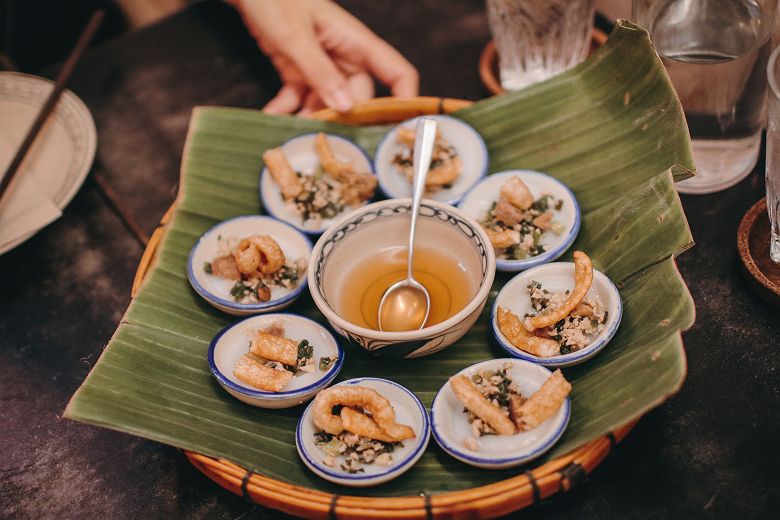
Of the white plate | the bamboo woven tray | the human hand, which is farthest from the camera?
the human hand

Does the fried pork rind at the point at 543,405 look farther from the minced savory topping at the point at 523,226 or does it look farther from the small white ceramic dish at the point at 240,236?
the small white ceramic dish at the point at 240,236

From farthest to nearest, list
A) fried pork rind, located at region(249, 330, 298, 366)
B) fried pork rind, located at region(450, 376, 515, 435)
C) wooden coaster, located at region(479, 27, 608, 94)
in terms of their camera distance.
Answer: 1. wooden coaster, located at region(479, 27, 608, 94)
2. fried pork rind, located at region(249, 330, 298, 366)
3. fried pork rind, located at region(450, 376, 515, 435)

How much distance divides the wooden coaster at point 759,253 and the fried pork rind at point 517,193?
0.73 metres

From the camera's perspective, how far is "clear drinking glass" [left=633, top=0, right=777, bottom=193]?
2.53 m

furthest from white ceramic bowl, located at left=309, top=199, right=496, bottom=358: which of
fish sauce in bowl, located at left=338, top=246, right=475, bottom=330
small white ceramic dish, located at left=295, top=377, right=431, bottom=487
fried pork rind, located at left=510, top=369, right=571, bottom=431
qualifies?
fried pork rind, located at left=510, top=369, right=571, bottom=431

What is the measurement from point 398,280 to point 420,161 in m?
0.45

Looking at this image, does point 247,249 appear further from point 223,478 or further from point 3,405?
point 3,405

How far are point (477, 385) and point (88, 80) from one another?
9.24 ft

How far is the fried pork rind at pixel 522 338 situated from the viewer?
2.23 meters

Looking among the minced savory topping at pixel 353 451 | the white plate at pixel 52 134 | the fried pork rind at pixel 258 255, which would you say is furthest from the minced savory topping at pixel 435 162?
the white plate at pixel 52 134

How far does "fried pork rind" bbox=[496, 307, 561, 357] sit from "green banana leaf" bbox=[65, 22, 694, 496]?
12cm

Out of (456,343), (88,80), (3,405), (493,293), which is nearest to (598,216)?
(493,293)

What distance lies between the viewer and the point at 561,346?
226 centimetres

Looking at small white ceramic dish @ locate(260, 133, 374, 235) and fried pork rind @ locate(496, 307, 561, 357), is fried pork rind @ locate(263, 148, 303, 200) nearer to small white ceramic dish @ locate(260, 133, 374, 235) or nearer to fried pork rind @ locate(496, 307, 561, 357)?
small white ceramic dish @ locate(260, 133, 374, 235)
